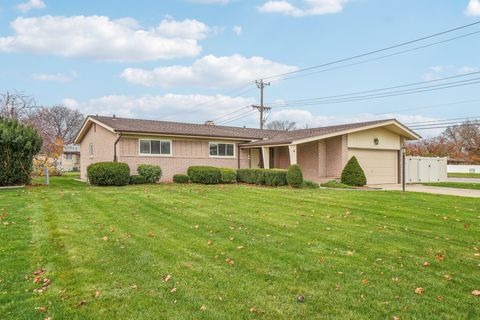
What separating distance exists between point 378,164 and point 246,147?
27.4 feet

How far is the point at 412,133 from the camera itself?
2222 centimetres

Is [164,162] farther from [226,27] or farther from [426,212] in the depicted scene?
[426,212]

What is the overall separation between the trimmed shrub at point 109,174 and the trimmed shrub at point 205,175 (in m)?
3.60

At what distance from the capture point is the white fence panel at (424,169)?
919 inches

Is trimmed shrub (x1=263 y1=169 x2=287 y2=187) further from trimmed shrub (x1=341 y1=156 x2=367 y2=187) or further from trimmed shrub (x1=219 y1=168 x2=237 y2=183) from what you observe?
trimmed shrub (x1=341 y1=156 x2=367 y2=187)

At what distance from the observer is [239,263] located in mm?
5035

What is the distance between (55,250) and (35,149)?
41.6ft

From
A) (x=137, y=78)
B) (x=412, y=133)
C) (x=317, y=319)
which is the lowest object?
(x=317, y=319)

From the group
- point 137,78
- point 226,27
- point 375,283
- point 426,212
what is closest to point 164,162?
point 226,27

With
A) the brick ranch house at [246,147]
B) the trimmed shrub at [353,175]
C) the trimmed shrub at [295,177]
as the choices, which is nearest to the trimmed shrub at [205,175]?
the brick ranch house at [246,147]

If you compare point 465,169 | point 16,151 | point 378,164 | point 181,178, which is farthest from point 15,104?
point 465,169

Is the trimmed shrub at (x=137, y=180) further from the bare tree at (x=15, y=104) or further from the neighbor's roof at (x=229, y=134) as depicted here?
the bare tree at (x=15, y=104)

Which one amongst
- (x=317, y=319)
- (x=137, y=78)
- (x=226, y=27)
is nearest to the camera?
(x=317, y=319)

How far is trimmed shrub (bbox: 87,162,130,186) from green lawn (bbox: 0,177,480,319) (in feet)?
24.9
